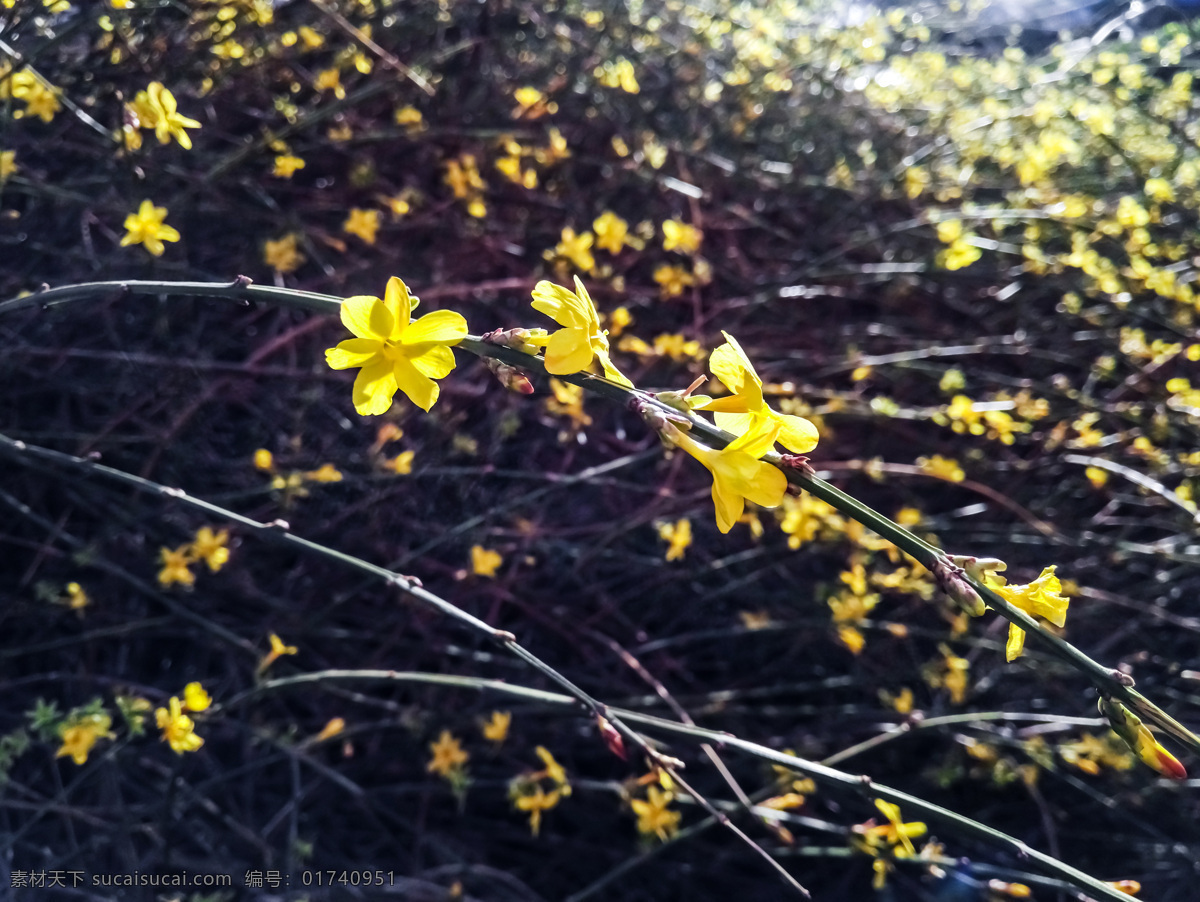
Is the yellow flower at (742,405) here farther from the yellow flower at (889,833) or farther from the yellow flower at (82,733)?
the yellow flower at (82,733)

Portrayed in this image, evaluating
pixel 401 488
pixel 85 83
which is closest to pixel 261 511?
pixel 401 488

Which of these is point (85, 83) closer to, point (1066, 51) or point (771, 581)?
point (771, 581)

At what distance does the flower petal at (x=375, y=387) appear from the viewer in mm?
937

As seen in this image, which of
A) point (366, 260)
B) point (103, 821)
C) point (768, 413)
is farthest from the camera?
point (366, 260)

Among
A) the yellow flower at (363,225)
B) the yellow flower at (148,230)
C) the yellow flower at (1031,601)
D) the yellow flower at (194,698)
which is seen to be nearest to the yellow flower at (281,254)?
the yellow flower at (363,225)

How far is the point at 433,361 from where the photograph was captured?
0.97 m

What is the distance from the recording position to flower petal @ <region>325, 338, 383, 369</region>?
94cm

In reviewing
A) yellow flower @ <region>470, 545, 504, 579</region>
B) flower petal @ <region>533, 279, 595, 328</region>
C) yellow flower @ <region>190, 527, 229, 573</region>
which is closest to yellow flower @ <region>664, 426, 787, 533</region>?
flower petal @ <region>533, 279, 595, 328</region>

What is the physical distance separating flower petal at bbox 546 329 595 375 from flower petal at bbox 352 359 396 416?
240 millimetres

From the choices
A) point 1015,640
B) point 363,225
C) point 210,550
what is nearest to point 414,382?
point 1015,640

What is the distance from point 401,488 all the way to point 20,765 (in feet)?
4.20

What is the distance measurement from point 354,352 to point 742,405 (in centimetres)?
49

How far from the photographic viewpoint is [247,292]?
96 centimetres

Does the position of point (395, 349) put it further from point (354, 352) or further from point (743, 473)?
point (743, 473)
